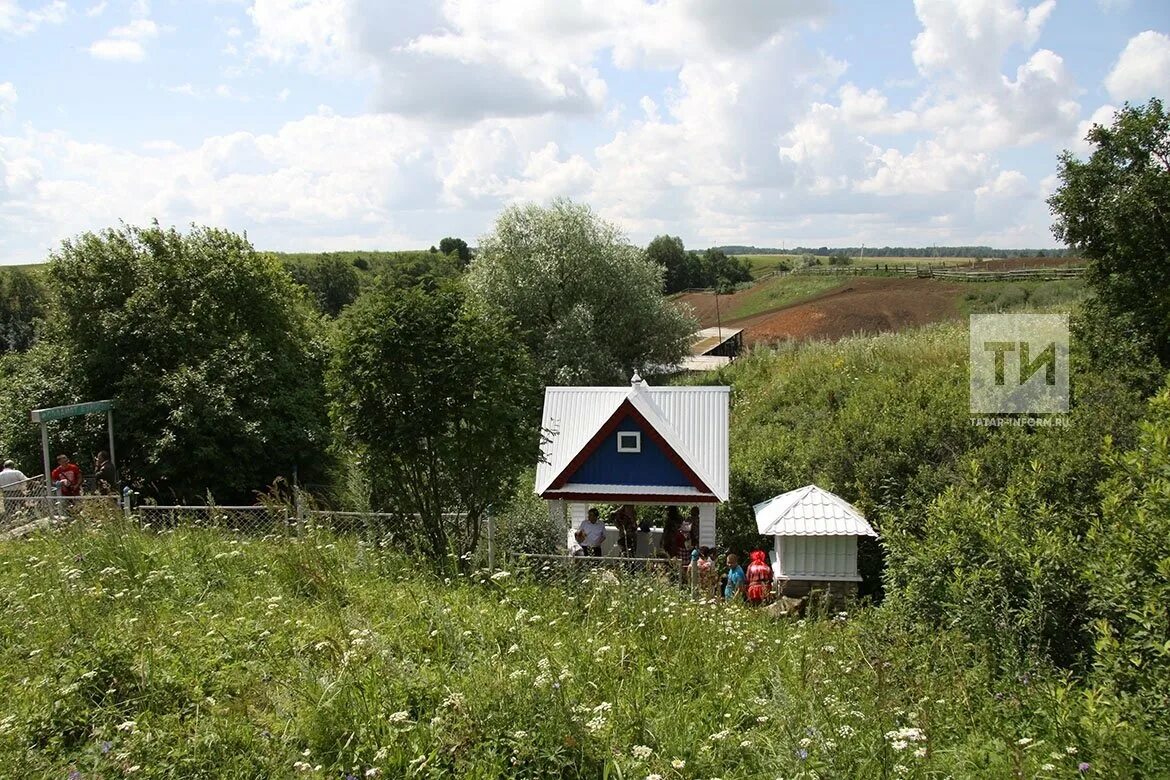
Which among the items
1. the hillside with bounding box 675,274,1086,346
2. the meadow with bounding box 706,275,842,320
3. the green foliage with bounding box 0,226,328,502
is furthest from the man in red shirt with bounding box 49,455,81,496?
the meadow with bounding box 706,275,842,320

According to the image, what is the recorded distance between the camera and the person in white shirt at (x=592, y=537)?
12312 mm

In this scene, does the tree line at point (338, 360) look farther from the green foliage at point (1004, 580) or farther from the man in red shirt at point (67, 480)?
the green foliage at point (1004, 580)

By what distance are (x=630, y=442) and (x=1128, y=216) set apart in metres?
10.0

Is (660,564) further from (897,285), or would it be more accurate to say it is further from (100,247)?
(897,285)

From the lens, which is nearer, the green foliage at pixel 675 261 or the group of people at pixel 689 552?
the group of people at pixel 689 552

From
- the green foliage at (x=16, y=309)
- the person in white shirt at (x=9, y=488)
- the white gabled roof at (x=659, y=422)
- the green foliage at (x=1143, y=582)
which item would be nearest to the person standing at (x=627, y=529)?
the white gabled roof at (x=659, y=422)

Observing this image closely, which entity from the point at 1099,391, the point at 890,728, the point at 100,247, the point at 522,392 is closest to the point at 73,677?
the point at 890,728

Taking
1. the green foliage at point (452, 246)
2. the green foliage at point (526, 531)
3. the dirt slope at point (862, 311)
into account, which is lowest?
the green foliage at point (526, 531)

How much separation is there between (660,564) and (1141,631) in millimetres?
5373

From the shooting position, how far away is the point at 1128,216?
544 inches

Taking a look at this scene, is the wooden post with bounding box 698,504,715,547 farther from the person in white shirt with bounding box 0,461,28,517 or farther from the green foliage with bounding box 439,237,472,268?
the green foliage with bounding box 439,237,472,268

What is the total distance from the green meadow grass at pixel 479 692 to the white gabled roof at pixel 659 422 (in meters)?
7.50

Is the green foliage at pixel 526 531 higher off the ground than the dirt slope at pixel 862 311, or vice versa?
the dirt slope at pixel 862 311

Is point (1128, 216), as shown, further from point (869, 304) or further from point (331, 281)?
point (331, 281)
